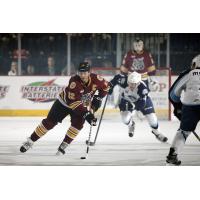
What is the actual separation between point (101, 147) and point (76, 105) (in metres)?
0.35

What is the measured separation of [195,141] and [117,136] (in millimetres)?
573

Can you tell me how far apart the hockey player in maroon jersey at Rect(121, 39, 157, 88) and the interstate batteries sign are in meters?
0.54

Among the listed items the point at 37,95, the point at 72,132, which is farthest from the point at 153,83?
the point at 37,95

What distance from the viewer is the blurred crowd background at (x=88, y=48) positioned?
6105mm

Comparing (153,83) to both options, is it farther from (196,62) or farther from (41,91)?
(41,91)

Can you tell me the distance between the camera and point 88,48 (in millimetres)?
6172

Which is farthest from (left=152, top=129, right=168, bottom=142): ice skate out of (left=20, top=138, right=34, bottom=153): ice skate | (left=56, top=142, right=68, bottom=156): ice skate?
(left=20, top=138, right=34, bottom=153): ice skate

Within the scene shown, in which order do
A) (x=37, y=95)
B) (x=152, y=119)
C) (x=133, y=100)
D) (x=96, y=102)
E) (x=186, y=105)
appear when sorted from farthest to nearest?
1. (x=37, y=95)
2. (x=133, y=100)
3. (x=152, y=119)
4. (x=96, y=102)
5. (x=186, y=105)

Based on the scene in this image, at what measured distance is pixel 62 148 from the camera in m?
6.19

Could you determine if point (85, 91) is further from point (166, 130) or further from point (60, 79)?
point (166, 130)

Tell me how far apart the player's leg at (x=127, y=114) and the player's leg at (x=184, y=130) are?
1.24ft

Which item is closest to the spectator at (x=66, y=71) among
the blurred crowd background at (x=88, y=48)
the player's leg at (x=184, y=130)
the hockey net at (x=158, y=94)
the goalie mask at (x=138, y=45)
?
the blurred crowd background at (x=88, y=48)

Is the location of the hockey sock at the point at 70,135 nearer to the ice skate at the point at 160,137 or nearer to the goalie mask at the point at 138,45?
the ice skate at the point at 160,137

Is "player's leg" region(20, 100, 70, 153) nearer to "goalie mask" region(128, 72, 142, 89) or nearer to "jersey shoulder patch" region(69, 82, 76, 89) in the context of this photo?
"jersey shoulder patch" region(69, 82, 76, 89)
